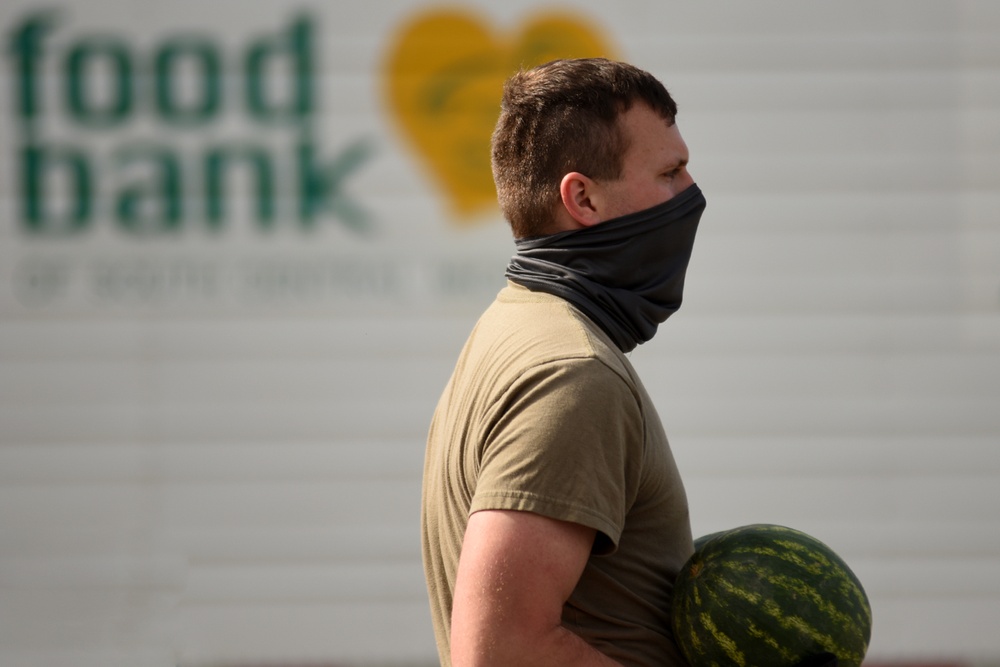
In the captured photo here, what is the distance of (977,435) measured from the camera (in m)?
5.00

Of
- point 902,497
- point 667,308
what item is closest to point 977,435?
point 902,497

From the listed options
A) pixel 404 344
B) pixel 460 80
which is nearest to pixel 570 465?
pixel 404 344

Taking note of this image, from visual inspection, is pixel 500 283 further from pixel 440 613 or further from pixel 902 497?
pixel 440 613

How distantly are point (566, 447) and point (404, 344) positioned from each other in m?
3.32

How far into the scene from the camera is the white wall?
4906 mm

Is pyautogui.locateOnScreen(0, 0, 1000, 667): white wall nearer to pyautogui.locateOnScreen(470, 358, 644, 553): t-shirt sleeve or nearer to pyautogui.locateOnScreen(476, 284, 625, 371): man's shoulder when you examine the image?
pyautogui.locateOnScreen(476, 284, 625, 371): man's shoulder

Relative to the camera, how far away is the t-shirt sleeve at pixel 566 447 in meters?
1.71

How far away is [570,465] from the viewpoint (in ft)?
5.64

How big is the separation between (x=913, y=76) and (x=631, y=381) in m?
3.81

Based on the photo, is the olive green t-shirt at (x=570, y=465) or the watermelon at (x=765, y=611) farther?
the watermelon at (x=765, y=611)

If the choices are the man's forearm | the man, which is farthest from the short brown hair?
the man's forearm

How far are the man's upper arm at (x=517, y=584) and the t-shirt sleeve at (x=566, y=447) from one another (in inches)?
1.2

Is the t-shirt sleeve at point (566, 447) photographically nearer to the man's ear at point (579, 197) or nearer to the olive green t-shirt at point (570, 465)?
the olive green t-shirt at point (570, 465)

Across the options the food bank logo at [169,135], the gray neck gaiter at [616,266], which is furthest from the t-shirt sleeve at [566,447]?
the food bank logo at [169,135]
